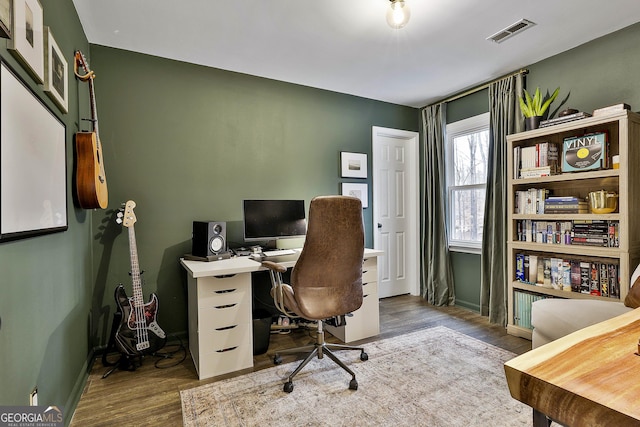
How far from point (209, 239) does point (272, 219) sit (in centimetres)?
59

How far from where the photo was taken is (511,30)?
244 centimetres

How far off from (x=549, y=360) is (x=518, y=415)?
1.37 meters

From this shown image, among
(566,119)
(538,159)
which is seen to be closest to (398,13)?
(566,119)

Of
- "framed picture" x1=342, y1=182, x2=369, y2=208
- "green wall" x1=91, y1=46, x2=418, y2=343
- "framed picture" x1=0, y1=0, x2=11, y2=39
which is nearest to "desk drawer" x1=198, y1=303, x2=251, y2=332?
"green wall" x1=91, y1=46, x2=418, y2=343

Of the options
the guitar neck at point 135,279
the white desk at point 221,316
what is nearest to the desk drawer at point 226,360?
the white desk at point 221,316

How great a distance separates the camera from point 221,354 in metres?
2.29

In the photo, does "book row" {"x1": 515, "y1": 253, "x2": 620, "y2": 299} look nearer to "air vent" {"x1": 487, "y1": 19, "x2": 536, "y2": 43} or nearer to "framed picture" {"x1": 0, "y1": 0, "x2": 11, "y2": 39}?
"air vent" {"x1": 487, "y1": 19, "x2": 536, "y2": 43}

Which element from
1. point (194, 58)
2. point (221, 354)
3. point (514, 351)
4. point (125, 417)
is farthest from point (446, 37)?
point (125, 417)

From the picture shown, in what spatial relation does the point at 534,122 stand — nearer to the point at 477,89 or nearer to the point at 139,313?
the point at 477,89

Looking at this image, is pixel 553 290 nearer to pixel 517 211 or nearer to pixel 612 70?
pixel 517 211

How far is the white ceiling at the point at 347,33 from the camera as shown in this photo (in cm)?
213

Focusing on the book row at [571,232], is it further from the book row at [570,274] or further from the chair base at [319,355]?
the chair base at [319,355]

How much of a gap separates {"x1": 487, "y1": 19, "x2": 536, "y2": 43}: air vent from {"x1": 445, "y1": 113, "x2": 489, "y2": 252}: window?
3.24ft

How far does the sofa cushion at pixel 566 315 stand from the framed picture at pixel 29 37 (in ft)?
9.30
